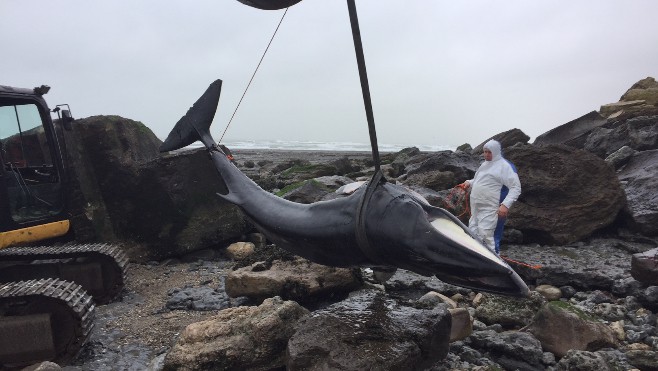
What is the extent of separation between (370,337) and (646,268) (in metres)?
3.86

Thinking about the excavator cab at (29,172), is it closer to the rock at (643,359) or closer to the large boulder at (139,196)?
the large boulder at (139,196)

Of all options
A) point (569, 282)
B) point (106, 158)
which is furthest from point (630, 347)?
point (106, 158)

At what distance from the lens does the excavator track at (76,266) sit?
629 cm

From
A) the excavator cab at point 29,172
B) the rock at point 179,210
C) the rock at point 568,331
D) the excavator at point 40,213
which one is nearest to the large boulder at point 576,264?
the rock at point 568,331

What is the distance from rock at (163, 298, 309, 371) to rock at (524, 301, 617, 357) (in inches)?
87.2

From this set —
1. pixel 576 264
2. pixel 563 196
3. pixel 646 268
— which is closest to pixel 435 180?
pixel 563 196

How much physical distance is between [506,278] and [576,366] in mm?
1679

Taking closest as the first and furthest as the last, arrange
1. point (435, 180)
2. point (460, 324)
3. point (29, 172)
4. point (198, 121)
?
point (460, 324) < point (198, 121) < point (29, 172) < point (435, 180)

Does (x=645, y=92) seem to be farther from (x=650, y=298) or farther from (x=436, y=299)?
(x=436, y=299)

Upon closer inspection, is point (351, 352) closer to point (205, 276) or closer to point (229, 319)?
point (229, 319)

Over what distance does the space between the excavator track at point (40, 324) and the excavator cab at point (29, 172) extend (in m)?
1.40

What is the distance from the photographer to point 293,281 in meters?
5.48

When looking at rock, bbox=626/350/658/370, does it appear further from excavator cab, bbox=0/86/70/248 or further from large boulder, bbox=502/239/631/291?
excavator cab, bbox=0/86/70/248

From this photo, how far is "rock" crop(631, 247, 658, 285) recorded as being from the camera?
5562mm
